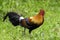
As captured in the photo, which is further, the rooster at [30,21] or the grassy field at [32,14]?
the grassy field at [32,14]

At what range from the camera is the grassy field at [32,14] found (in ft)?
23.8

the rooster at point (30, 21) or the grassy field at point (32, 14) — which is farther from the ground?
the rooster at point (30, 21)

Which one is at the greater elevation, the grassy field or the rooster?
the rooster

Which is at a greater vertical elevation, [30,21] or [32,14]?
[30,21]

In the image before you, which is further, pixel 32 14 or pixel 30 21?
pixel 32 14

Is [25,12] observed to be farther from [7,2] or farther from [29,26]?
[29,26]

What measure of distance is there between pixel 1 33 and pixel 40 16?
1.15 meters

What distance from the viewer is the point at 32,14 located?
930 cm

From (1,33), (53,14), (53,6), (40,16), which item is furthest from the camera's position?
(53,6)

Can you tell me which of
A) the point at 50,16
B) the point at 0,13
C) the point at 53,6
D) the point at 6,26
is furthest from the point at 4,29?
the point at 53,6

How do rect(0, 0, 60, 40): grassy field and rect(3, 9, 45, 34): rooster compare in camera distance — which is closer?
rect(3, 9, 45, 34): rooster

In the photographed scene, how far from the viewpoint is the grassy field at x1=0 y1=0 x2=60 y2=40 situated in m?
7.26

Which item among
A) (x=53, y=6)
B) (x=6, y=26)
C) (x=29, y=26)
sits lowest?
(x=53, y=6)

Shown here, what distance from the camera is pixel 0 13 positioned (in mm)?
8898
